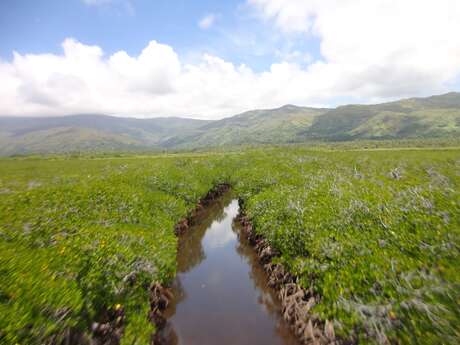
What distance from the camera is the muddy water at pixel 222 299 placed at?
9250 millimetres

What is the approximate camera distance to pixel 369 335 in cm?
632

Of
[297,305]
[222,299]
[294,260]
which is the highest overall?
[294,260]

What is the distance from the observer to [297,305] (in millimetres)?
9148

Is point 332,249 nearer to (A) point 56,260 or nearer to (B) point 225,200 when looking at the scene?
(A) point 56,260

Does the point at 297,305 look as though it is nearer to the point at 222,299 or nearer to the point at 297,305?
the point at 297,305

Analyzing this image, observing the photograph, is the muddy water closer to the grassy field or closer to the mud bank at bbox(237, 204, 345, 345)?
the mud bank at bbox(237, 204, 345, 345)

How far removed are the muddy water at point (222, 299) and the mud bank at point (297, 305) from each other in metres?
0.47

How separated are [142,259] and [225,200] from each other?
20.7 meters

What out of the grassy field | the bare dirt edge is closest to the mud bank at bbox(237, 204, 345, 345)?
the bare dirt edge

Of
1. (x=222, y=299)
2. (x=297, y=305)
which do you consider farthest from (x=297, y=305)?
(x=222, y=299)

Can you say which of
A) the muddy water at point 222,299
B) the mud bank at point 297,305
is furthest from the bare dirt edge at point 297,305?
the muddy water at point 222,299

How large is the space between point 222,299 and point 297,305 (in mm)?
4144

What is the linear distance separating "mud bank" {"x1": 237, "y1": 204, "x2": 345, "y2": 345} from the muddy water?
0.47 m

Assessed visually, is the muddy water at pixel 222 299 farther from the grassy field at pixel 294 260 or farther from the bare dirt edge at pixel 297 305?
the grassy field at pixel 294 260
